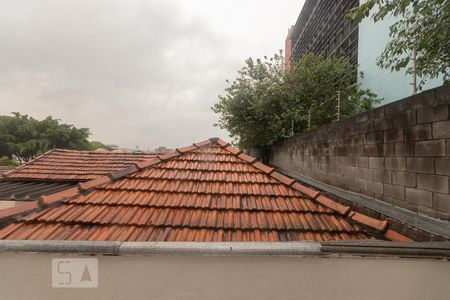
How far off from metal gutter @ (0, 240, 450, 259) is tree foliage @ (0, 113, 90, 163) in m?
29.0

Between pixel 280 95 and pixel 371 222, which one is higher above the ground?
pixel 280 95

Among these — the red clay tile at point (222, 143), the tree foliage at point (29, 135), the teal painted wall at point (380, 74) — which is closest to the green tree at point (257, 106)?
the teal painted wall at point (380, 74)

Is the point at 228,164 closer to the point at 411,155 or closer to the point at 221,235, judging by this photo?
the point at 221,235

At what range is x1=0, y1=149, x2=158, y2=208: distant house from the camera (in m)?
5.45

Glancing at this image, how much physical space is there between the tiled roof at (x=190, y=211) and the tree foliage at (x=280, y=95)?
25.5 feet

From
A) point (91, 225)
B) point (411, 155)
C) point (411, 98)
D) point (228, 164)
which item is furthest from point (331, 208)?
point (91, 225)

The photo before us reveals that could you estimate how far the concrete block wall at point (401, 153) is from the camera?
256 centimetres

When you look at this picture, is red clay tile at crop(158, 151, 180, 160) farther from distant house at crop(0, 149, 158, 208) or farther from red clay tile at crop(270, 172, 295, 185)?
distant house at crop(0, 149, 158, 208)

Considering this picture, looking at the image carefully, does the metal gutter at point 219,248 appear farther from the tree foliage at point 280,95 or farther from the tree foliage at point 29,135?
the tree foliage at point 29,135

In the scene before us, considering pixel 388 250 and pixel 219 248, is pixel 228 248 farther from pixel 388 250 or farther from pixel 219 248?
pixel 388 250

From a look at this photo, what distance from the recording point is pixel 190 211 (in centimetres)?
249

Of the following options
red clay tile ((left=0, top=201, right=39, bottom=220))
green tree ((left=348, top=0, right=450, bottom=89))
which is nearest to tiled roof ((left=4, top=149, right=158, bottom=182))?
red clay tile ((left=0, top=201, right=39, bottom=220))

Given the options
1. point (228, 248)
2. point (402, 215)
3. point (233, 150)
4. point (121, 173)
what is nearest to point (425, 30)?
point (402, 215)

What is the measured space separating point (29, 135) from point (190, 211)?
103ft
